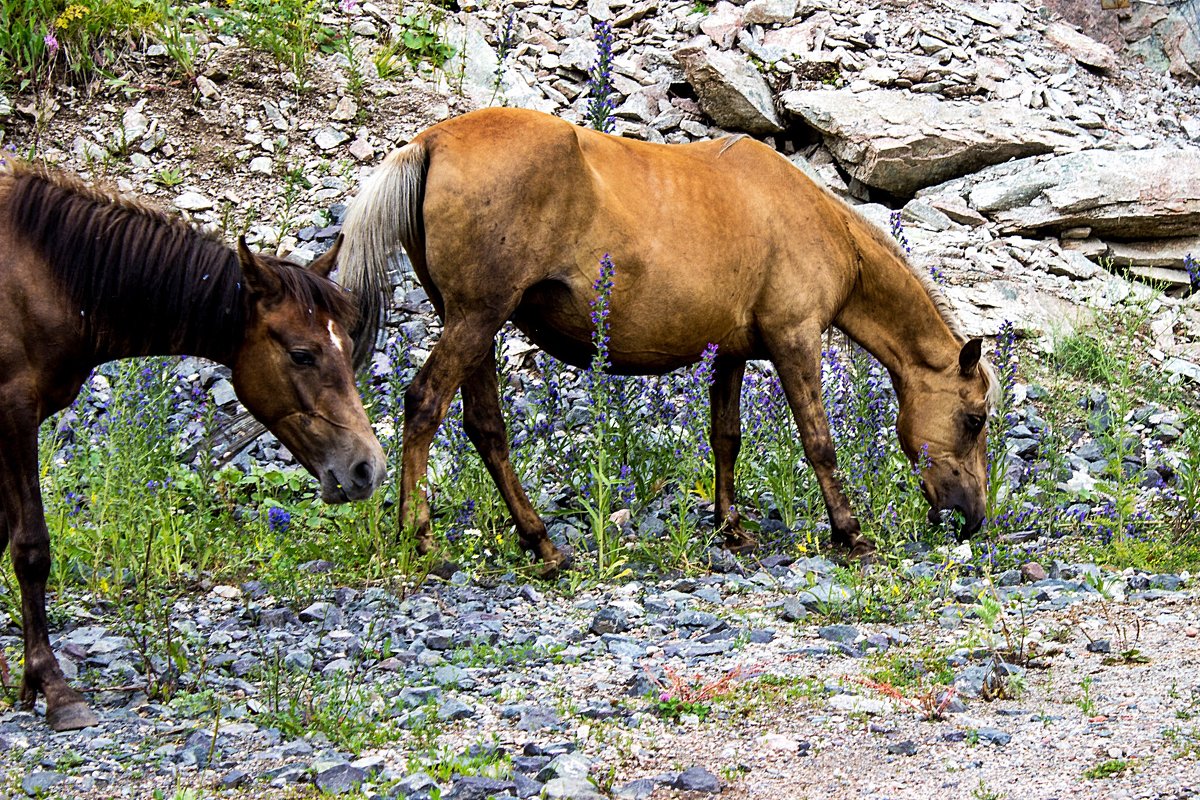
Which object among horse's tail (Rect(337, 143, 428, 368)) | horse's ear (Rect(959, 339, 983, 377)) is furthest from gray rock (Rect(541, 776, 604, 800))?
horse's ear (Rect(959, 339, 983, 377))

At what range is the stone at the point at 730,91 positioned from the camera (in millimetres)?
11227

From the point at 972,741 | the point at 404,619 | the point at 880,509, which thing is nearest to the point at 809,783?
the point at 972,741

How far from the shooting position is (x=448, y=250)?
5.72 m

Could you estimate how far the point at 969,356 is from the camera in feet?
22.9

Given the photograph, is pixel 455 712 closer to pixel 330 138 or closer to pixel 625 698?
pixel 625 698

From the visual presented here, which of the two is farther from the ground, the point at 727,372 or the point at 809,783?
the point at 727,372

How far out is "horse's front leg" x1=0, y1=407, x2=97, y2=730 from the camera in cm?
405

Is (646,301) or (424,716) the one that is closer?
(424,716)

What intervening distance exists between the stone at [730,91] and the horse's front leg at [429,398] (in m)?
6.16

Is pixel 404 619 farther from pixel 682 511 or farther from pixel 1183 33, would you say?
pixel 1183 33

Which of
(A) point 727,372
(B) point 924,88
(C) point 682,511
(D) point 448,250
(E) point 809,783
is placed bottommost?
(E) point 809,783

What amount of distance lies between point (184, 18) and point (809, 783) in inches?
386

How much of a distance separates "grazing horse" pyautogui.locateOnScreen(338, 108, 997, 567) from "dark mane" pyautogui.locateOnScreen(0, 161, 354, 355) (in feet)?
2.13

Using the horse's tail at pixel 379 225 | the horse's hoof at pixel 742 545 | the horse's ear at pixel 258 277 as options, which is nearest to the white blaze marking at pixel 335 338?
the horse's ear at pixel 258 277
